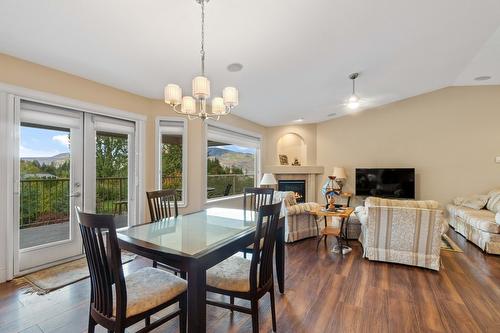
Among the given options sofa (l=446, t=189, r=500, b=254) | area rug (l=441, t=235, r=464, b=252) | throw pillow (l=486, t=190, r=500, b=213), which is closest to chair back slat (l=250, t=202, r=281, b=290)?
area rug (l=441, t=235, r=464, b=252)

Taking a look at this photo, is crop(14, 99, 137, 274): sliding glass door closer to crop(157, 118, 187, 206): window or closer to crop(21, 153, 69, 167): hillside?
crop(21, 153, 69, 167): hillside

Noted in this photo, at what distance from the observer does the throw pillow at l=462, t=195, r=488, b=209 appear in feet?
15.5

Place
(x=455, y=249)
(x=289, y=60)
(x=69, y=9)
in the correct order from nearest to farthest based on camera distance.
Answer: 1. (x=69, y=9)
2. (x=289, y=60)
3. (x=455, y=249)

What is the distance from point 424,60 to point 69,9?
475 centimetres

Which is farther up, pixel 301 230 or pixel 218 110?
pixel 218 110

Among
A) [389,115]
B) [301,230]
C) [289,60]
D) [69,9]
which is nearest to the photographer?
[69,9]

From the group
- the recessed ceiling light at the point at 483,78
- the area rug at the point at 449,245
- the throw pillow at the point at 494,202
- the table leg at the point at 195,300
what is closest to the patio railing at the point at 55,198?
the table leg at the point at 195,300

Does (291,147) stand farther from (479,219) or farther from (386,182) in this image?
(479,219)

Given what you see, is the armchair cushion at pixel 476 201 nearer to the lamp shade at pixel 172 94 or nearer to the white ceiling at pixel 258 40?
the white ceiling at pixel 258 40

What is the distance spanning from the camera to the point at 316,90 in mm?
4500

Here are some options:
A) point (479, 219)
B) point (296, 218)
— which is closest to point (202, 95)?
point (296, 218)

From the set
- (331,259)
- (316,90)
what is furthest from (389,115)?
(331,259)

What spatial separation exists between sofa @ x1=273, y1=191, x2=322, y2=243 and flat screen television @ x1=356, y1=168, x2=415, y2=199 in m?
2.61

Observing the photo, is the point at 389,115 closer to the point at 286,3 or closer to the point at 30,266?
the point at 286,3
